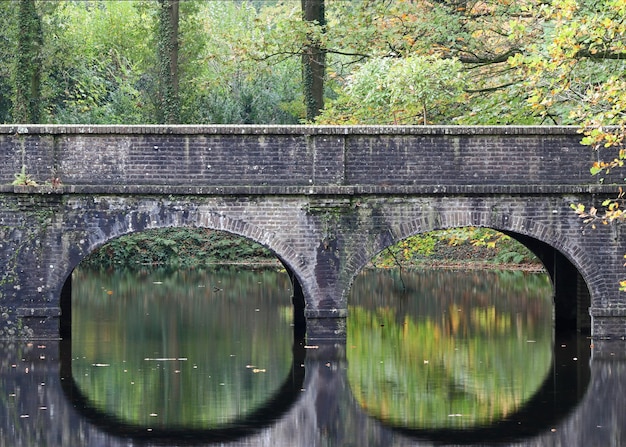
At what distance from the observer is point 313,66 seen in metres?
26.6

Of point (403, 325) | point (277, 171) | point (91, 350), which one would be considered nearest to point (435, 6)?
point (403, 325)

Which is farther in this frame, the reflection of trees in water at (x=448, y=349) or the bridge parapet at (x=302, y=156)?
the bridge parapet at (x=302, y=156)

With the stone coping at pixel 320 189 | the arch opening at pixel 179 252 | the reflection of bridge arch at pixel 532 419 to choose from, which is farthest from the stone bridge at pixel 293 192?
the arch opening at pixel 179 252

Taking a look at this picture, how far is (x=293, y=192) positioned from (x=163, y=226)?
2.00 meters

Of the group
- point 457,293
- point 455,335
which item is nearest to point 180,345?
point 455,335

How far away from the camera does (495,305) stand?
27172 millimetres

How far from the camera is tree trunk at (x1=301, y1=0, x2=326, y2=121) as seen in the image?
26219mm

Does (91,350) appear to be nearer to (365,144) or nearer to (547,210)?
(365,144)

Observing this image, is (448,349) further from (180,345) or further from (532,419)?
(532,419)

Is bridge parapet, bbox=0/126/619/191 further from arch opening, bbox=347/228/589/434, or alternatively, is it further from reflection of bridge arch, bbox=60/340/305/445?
reflection of bridge arch, bbox=60/340/305/445

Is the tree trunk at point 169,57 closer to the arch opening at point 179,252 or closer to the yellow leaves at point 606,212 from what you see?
the arch opening at point 179,252

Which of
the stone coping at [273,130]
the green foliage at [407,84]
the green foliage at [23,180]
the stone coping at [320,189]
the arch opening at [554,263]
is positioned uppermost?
the green foliage at [407,84]

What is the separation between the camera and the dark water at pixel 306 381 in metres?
13.6

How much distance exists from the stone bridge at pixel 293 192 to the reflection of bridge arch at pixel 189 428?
220 centimetres
